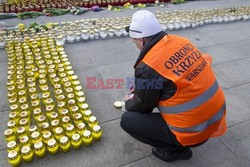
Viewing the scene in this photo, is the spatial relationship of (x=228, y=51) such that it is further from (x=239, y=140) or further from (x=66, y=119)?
(x=66, y=119)

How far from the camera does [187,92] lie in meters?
2.00

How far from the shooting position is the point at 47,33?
512 cm

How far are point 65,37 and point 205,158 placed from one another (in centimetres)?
379

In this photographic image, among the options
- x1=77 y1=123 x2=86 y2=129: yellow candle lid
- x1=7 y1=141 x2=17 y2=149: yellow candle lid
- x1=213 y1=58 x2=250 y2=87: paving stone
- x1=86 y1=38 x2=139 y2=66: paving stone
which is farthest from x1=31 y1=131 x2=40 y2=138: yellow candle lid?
x1=213 y1=58 x2=250 y2=87: paving stone

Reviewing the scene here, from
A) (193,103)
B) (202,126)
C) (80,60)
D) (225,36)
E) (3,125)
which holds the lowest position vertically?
(3,125)

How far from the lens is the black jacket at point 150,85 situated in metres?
2.00

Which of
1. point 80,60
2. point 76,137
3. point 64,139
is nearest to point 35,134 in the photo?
point 64,139

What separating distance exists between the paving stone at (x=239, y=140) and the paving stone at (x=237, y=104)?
10cm

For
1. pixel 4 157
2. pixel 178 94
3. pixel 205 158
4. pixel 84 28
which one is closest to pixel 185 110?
pixel 178 94

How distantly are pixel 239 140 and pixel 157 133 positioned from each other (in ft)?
3.94

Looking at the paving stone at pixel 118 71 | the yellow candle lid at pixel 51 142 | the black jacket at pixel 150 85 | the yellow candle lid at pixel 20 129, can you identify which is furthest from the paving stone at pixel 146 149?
the paving stone at pixel 118 71

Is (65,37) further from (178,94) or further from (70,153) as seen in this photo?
(178,94)

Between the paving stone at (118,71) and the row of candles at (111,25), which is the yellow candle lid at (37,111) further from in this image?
the row of candles at (111,25)

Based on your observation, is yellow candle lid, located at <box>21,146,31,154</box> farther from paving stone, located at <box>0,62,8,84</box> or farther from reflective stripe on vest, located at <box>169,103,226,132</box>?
paving stone, located at <box>0,62,8,84</box>
